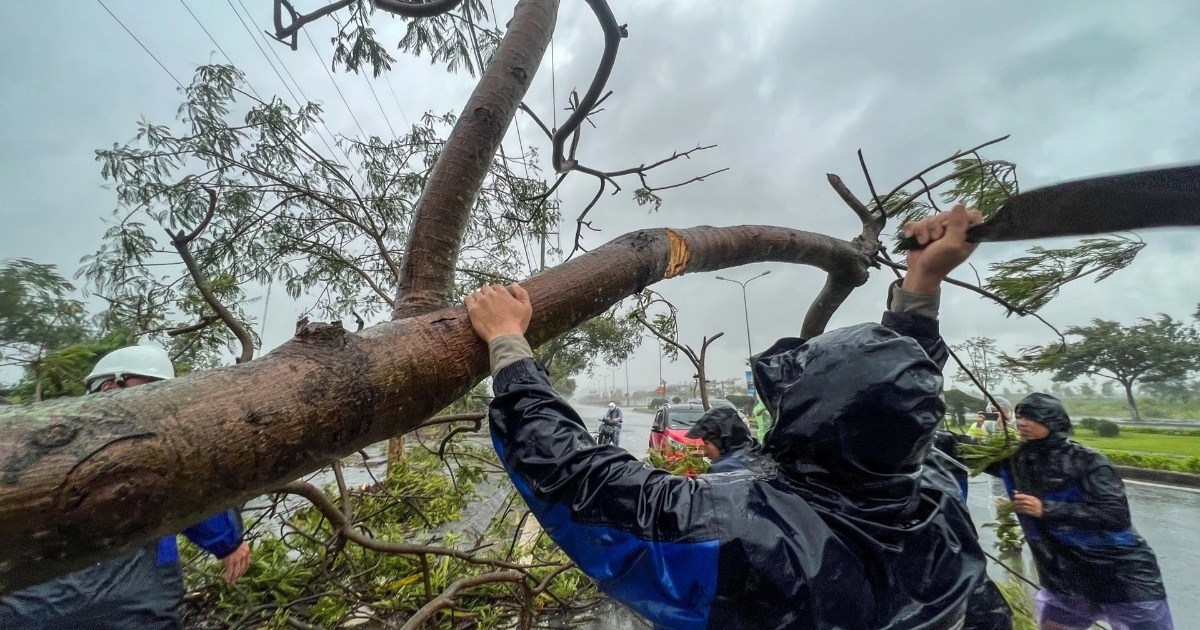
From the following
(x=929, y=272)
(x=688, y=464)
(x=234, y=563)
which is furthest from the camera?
(x=688, y=464)

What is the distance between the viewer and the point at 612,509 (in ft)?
2.98

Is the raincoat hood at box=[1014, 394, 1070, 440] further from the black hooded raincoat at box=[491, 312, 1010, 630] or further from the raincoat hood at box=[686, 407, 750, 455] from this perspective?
the black hooded raincoat at box=[491, 312, 1010, 630]

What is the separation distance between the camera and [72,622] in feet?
5.70

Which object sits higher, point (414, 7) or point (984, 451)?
point (414, 7)

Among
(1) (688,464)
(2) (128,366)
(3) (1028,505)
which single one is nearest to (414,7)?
(2) (128,366)

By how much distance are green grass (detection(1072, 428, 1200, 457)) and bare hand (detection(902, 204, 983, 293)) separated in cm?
1042

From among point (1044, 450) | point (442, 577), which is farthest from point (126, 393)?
point (1044, 450)

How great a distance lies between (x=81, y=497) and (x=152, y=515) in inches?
3.5

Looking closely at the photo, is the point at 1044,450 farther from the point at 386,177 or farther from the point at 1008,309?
the point at 386,177

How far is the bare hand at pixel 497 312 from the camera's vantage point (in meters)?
1.12

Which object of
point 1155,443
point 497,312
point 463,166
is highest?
point 463,166

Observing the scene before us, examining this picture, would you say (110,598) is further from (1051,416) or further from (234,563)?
(1051,416)

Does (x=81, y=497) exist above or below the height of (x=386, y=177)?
below

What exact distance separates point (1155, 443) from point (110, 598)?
15.6m
